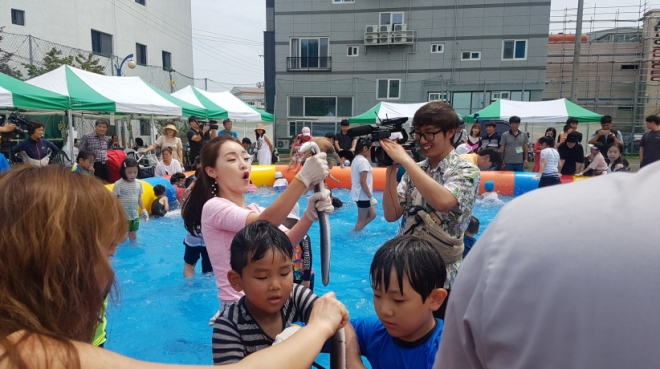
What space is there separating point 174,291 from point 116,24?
80.4ft

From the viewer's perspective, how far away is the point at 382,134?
2.71 meters

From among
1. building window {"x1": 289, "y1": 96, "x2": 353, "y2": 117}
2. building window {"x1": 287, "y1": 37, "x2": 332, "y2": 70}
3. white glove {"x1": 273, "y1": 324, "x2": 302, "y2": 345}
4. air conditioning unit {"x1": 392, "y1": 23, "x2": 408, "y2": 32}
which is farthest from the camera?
building window {"x1": 287, "y1": 37, "x2": 332, "y2": 70}

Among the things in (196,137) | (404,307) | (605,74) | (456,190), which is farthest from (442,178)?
(605,74)

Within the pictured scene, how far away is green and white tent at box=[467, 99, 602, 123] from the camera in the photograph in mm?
15516

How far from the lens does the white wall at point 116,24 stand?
20828mm

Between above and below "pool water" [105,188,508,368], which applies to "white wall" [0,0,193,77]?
above

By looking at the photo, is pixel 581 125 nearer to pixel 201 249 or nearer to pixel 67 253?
pixel 201 249

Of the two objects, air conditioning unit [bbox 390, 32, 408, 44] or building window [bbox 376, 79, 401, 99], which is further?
building window [bbox 376, 79, 401, 99]

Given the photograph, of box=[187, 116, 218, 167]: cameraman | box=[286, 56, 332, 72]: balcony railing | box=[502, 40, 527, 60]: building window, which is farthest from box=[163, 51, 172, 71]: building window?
box=[502, 40, 527, 60]: building window

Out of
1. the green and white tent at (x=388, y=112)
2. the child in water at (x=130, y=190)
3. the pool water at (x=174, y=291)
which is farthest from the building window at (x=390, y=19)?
the child in water at (x=130, y=190)

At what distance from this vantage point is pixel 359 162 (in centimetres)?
714

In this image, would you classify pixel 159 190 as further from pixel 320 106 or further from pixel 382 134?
pixel 320 106

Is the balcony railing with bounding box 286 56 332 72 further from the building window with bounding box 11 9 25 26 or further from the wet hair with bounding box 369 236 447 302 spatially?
the wet hair with bounding box 369 236 447 302

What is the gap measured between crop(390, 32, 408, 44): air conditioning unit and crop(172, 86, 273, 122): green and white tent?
413 inches
